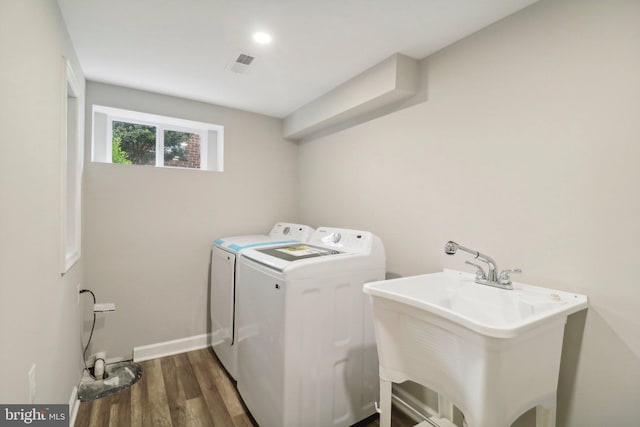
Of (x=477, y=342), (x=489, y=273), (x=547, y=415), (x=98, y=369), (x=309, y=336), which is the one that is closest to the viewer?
(x=477, y=342)

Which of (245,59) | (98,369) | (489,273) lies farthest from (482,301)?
(98,369)

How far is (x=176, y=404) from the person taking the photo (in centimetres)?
196

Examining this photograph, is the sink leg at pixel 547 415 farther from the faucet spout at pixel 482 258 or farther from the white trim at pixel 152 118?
the white trim at pixel 152 118

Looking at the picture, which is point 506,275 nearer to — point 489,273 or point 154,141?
point 489,273

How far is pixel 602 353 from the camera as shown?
1.17 m

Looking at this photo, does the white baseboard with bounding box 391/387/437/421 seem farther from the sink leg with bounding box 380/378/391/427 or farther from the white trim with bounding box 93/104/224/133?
the white trim with bounding box 93/104/224/133

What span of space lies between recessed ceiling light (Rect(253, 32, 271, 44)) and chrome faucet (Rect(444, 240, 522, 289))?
148cm

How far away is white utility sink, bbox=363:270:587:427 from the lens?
3.05 ft

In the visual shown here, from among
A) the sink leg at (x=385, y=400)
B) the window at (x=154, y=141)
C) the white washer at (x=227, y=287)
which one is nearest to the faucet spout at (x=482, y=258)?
the sink leg at (x=385, y=400)

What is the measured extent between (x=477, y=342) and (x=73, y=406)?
2330mm

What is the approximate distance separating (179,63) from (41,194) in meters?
1.24

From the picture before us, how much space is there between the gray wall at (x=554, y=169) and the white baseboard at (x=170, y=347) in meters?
2.05

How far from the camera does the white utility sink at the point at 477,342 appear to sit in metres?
0.93

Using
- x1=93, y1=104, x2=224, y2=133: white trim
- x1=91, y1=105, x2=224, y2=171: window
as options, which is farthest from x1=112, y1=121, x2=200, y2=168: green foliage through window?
x1=93, y1=104, x2=224, y2=133: white trim
